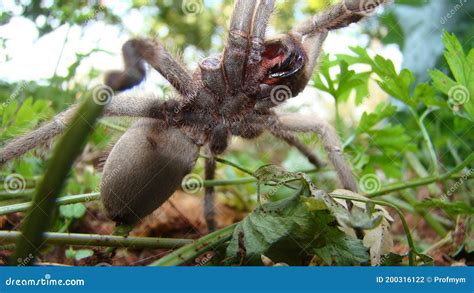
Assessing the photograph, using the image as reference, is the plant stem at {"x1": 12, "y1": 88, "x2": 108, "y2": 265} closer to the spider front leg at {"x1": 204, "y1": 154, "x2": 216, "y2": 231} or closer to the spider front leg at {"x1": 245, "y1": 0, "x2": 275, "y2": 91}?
the spider front leg at {"x1": 245, "y1": 0, "x2": 275, "y2": 91}

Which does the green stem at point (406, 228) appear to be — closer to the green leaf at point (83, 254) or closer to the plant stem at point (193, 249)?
the plant stem at point (193, 249)

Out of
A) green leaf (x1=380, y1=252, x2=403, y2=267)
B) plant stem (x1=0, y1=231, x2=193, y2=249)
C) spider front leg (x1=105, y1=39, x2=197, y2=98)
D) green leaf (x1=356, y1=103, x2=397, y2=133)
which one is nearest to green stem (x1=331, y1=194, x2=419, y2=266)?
green leaf (x1=380, y1=252, x2=403, y2=267)

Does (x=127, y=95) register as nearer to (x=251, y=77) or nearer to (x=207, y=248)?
(x=251, y=77)

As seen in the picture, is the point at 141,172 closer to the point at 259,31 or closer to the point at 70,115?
the point at 70,115

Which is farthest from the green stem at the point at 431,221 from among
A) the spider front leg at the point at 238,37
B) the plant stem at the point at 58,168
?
the plant stem at the point at 58,168

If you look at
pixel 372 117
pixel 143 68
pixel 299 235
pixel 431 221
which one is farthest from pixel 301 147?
pixel 143 68

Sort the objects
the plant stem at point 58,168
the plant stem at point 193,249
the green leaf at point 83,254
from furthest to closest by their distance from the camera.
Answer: the green leaf at point 83,254, the plant stem at point 193,249, the plant stem at point 58,168

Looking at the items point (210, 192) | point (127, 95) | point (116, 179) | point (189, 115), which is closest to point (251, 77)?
point (189, 115)
